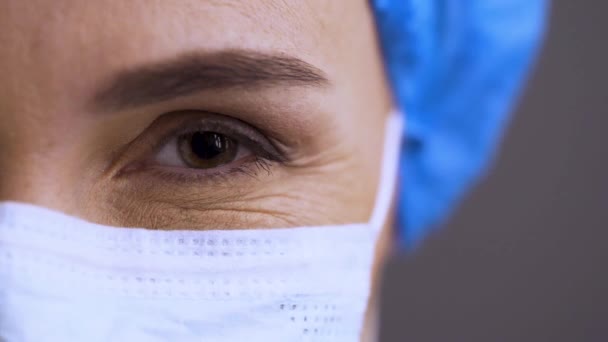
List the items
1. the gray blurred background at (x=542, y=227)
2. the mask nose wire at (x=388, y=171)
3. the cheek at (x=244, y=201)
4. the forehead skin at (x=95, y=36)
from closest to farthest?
the forehead skin at (x=95, y=36), the cheek at (x=244, y=201), the mask nose wire at (x=388, y=171), the gray blurred background at (x=542, y=227)

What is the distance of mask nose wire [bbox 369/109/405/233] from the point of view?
0.92 meters

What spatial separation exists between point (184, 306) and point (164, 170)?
0.18m

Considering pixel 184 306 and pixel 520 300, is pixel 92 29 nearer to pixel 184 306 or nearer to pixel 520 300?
pixel 184 306

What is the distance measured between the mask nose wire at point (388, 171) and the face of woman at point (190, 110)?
Result: 3 centimetres

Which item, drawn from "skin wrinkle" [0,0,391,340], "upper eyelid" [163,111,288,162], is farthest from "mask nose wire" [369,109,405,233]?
"upper eyelid" [163,111,288,162]

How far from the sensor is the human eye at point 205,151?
0.79m

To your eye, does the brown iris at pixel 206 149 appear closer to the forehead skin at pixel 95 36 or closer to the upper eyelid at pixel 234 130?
the upper eyelid at pixel 234 130

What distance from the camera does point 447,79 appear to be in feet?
3.72

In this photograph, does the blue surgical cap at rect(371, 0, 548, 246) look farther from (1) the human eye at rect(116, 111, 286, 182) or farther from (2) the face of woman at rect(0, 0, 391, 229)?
(1) the human eye at rect(116, 111, 286, 182)

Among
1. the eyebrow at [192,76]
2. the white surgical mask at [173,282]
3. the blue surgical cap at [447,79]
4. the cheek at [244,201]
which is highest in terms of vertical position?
the blue surgical cap at [447,79]

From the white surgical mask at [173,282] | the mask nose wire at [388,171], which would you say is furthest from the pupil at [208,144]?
the mask nose wire at [388,171]

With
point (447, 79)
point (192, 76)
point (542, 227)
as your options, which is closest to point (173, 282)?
point (192, 76)

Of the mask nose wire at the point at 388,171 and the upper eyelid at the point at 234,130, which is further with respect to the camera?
the mask nose wire at the point at 388,171

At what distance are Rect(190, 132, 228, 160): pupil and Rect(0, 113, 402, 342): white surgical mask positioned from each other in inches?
4.2
